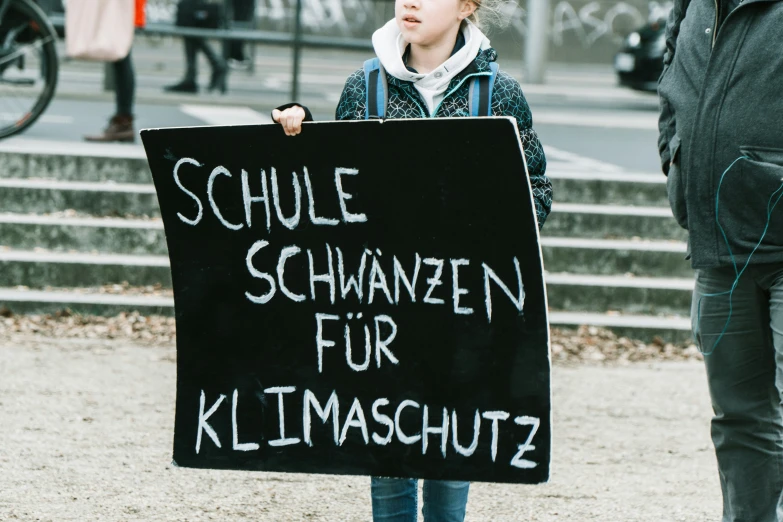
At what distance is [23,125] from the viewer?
7723 millimetres

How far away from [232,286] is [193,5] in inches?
367

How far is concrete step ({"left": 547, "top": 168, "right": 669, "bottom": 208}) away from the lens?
7.57 metres

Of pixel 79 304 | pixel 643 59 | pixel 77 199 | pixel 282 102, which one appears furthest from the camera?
pixel 643 59

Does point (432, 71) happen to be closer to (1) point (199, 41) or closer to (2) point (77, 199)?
(2) point (77, 199)

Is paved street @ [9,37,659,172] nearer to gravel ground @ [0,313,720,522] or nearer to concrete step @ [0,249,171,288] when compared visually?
concrete step @ [0,249,171,288]

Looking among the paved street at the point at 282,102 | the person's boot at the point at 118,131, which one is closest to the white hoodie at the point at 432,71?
the paved street at the point at 282,102

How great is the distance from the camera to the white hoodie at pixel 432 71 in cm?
304

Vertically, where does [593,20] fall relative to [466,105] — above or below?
below

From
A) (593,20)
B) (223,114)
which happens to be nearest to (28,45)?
(223,114)

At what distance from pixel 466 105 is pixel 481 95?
5 centimetres

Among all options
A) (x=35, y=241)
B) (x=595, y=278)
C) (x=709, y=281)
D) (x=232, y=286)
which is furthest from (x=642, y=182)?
(x=232, y=286)

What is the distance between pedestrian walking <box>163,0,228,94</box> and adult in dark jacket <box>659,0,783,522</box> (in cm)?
890

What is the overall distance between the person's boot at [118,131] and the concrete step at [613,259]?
3059 mm

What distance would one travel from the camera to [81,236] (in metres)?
6.98
